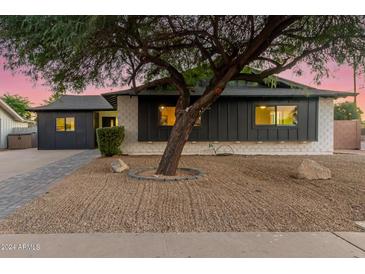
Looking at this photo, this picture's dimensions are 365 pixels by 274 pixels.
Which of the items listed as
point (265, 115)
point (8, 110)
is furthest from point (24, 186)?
point (8, 110)

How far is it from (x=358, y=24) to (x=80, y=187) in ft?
23.4

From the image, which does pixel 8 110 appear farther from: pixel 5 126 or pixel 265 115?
pixel 265 115

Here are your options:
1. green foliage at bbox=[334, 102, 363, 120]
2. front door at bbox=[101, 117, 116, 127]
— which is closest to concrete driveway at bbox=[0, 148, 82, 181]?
front door at bbox=[101, 117, 116, 127]

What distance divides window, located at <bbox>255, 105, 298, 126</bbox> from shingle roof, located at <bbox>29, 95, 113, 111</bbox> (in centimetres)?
921

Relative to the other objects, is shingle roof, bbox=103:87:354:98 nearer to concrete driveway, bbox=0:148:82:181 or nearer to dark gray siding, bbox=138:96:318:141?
dark gray siding, bbox=138:96:318:141

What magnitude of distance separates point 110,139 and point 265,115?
7.04m

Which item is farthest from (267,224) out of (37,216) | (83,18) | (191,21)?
(191,21)

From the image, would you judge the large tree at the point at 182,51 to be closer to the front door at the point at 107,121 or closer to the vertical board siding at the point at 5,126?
the front door at the point at 107,121

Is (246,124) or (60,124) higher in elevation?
(60,124)

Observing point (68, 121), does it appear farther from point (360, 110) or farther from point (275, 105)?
point (360, 110)

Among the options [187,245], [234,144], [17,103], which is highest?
[17,103]

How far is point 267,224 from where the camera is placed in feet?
11.7

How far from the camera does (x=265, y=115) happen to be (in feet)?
40.5

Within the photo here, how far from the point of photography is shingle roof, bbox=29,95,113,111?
1638cm
